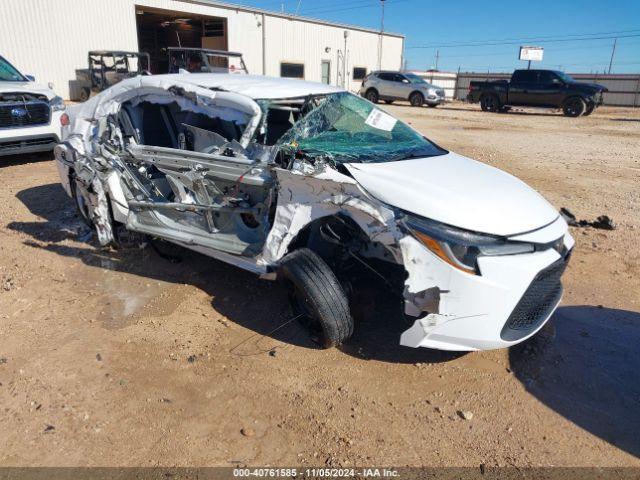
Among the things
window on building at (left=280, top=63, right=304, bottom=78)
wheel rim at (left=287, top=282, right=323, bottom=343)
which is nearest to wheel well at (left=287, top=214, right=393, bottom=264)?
wheel rim at (left=287, top=282, right=323, bottom=343)

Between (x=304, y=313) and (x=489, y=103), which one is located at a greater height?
(x=489, y=103)

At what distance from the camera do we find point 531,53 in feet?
107

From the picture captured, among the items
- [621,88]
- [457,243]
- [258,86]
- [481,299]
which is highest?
[258,86]

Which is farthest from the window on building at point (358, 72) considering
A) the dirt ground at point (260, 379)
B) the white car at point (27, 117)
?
the dirt ground at point (260, 379)

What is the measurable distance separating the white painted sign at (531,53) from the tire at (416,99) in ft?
43.9

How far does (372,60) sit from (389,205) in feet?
107

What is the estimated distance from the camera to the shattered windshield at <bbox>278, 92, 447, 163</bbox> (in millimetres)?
3543

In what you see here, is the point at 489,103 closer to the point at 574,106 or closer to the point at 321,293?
the point at 574,106

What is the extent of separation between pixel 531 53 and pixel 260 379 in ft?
116

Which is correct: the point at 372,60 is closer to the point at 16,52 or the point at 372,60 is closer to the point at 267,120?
the point at 16,52

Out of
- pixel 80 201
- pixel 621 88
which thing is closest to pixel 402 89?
pixel 621 88

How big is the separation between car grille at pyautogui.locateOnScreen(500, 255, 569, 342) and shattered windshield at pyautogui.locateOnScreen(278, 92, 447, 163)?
1.32m

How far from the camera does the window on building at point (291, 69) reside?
89.0 feet

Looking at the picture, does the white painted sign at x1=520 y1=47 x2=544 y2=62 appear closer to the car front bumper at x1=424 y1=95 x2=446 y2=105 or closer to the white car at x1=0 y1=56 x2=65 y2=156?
the car front bumper at x1=424 y1=95 x2=446 y2=105
